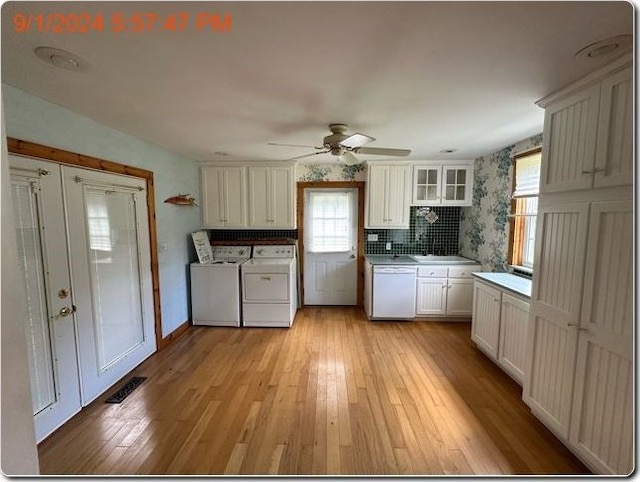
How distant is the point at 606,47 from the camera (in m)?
1.28

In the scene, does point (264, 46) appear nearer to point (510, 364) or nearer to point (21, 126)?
point (21, 126)

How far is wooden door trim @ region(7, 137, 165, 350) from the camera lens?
171 centimetres

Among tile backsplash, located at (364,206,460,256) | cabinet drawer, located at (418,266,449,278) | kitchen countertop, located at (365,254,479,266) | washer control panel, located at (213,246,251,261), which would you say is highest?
tile backsplash, located at (364,206,460,256)

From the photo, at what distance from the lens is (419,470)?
161 centimetres

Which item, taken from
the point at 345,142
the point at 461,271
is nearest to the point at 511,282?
the point at 461,271

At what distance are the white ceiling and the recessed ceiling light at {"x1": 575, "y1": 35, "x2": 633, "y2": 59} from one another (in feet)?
0.14

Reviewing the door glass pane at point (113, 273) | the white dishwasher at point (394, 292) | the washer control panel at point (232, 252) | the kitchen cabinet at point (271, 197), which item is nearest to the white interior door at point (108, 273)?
the door glass pane at point (113, 273)

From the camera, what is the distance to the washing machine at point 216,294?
3.65 meters

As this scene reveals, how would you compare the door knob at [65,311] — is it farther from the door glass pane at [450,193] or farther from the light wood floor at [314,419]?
the door glass pane at [450,193]

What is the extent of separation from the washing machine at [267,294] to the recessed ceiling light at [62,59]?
2.55 metres

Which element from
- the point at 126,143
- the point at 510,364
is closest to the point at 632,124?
the point at 510,364

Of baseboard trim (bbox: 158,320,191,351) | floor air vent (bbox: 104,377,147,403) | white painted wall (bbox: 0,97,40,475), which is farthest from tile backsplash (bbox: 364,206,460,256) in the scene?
white painted wall (bbox: 0,97,40,475)

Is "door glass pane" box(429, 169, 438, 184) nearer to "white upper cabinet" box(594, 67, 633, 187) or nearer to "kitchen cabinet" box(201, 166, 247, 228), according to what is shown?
"white upper cabinet" box(594, 67, 633, 187)

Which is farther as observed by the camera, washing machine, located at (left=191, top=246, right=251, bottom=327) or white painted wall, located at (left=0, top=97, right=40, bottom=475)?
washing machine, located at (left=191, top=246, right=251, bottom=327)
